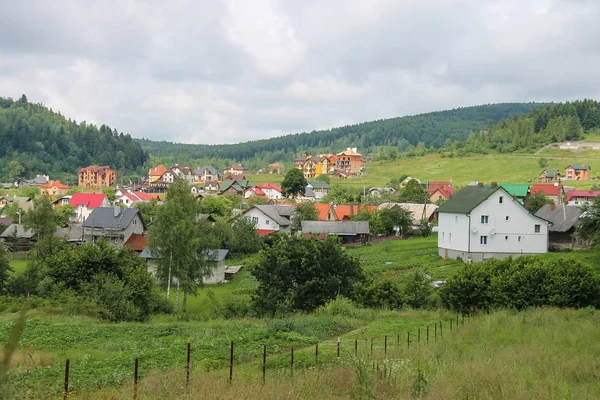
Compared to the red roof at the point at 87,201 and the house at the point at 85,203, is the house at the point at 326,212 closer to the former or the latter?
the house at the point at 85,203

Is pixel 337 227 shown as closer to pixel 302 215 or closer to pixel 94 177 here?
pixel 302 215

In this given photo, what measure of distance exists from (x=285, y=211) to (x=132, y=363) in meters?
62.5

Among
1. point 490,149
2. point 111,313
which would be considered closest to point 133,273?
point 111,313

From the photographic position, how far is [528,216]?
44219 mm

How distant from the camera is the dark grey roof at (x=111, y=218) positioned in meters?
57.8

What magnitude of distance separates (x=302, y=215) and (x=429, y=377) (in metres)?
59.2

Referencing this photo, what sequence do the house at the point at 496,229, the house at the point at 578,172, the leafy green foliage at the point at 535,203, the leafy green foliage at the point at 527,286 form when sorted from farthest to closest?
the house at the point at 578,172
the leafy green foliage at the point at 535,203
the house at the point at 496,229
the leafy green foliage at the point at 527,286

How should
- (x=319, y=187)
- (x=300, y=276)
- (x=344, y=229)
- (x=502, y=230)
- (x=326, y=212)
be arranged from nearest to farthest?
(x=300, y=276)
(x=502, y=230)
(x=344, y=229)
(x=326, y=212)
(x=319, y=187)

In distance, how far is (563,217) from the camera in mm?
48188

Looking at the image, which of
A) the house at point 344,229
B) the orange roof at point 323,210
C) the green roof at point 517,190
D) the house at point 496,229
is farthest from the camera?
the green roof at point 517,190

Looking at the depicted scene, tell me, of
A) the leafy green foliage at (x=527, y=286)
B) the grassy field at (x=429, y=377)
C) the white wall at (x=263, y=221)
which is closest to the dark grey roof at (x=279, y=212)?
the white wall at (x=263, y=221)

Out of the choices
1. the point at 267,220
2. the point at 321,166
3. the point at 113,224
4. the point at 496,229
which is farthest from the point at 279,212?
the point at 321,166

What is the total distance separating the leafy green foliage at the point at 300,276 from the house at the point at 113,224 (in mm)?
33424

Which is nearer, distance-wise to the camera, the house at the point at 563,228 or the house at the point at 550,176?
the house at the point at 563,228
